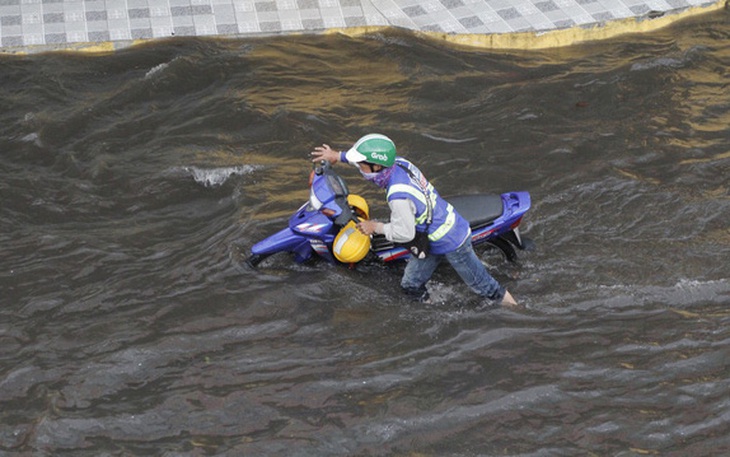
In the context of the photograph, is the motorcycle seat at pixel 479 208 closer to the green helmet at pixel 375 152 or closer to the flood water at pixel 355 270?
the flood water at pixel 355 270

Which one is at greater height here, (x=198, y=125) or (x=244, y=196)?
(x=198, y=125)

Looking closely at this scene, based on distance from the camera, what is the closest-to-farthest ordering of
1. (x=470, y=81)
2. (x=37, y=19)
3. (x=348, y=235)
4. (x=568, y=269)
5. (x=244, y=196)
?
(x=348, y=235)
(x=568, y=269)
(x=244, y=196)
(x=470, y=81)
(x=37, y=19)

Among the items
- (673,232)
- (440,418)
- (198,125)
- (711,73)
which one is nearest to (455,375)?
(440,418)

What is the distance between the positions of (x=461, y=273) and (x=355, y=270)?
3.38 feet

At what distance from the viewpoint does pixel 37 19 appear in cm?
1152

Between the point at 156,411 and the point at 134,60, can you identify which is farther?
the point at 134,60

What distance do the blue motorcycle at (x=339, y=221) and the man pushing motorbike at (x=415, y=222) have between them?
9.3 inches

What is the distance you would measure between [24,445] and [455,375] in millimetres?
3113

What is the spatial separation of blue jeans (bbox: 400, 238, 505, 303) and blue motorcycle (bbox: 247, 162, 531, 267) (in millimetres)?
242

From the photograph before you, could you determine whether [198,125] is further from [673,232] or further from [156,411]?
[673,232]

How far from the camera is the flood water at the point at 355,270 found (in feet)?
20.0

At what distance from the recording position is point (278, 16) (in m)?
11.9

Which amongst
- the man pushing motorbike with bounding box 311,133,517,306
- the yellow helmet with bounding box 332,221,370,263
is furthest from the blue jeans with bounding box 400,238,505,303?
the yellow helmet with bounding box 332,221,370,263

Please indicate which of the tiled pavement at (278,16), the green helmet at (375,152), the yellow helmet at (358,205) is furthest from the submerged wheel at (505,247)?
the tiled pavement at (278,16)
